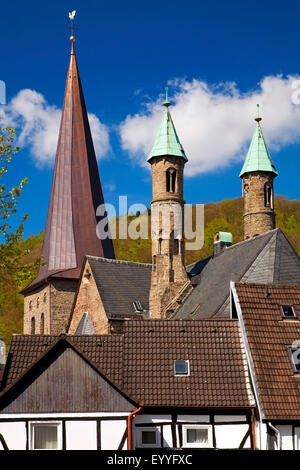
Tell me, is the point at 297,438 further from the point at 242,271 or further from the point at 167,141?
the point at 167,141

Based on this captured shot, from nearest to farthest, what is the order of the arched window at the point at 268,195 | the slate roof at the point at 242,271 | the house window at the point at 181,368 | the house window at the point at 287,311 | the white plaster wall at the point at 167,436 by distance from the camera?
the white plaster wall at the point at 167,436 < the house window at the point at 181,368 < the house window at the point at 287,311 < the slate roof at the point at 242,271 < the arched window at the point at 268,195

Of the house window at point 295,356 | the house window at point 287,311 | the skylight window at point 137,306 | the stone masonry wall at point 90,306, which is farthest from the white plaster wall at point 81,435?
the skylight window at point 137,306

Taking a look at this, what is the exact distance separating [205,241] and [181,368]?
51.2 m

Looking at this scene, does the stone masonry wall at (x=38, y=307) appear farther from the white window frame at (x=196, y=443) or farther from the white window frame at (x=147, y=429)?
the white window frame at (x=196, y=443)

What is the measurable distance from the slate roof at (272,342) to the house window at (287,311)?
10cm

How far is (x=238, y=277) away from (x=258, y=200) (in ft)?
35.8

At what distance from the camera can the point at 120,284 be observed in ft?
117

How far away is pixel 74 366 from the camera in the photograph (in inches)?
650

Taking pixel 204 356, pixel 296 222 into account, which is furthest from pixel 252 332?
pixel 296 222

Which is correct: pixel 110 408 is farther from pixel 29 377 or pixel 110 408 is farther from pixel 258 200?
pixel 258 200

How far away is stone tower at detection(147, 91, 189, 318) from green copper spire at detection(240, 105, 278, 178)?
15.8 feet

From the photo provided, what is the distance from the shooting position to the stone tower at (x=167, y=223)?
109ft

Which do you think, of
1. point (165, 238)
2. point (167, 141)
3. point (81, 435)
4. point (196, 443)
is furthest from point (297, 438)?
point (167, 141)
